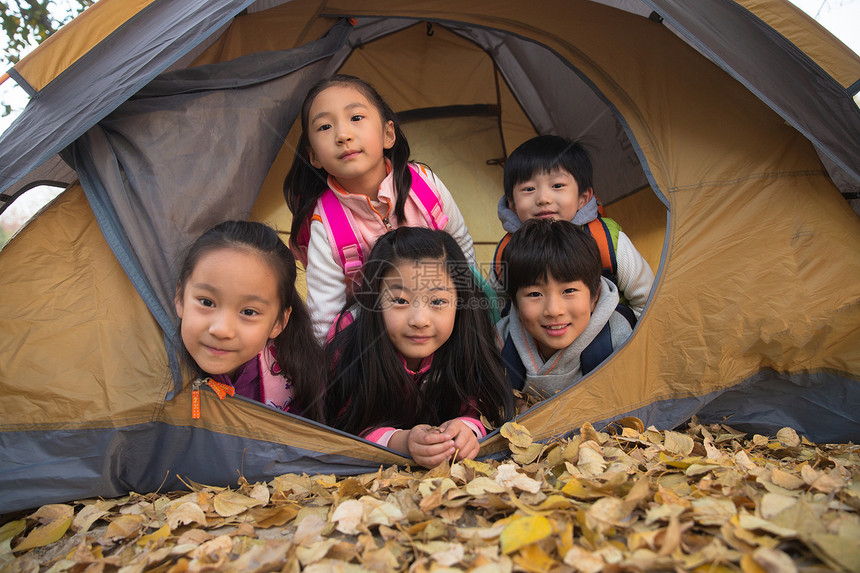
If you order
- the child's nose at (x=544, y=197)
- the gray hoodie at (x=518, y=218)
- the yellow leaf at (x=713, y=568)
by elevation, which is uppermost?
the child's nose at (x=544, y=197)

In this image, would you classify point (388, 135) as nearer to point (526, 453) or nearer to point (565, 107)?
point (565, 107)

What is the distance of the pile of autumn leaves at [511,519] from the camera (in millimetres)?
1073

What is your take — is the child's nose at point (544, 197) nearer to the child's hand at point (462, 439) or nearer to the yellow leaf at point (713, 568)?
the child's hand at point (462, 439)

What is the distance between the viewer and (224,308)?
5.19ft

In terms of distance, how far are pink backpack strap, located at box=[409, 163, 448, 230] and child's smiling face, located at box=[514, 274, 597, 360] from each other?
527 millimetres

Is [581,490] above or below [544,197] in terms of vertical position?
below

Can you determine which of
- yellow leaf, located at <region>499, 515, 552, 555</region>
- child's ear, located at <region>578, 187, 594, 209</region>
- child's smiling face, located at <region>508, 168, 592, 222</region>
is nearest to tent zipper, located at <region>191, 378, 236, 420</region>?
yellow leaf, located at <region>499, 515, 552, 555</region>

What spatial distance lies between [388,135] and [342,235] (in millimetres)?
428

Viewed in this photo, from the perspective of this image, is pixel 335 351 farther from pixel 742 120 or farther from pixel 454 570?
pixel 742 120

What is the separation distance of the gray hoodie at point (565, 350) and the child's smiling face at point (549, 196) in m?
0.37

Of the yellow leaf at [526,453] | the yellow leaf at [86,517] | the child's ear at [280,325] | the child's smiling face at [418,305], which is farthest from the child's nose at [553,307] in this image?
the yellow leaf at [86,517]

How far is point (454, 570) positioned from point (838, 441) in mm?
1498

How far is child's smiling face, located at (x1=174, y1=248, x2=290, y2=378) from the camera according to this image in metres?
1.55

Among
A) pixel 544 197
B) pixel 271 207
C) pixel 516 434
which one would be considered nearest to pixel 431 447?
pixel 516 434
